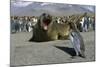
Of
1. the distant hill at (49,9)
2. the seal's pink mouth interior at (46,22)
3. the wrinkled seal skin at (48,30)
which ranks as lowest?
the wrinkled seal skin at (48,30)

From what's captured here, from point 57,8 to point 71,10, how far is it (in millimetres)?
196

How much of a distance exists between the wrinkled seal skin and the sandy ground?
6 cm

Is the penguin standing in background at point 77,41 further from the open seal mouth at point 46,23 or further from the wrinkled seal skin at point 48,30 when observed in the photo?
the open seal mouth at point 46,23

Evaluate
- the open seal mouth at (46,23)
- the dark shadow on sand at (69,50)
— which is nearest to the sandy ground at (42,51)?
the dark shadow on sand at (69,50)

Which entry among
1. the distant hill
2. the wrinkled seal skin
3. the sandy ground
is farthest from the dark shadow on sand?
the distant hill

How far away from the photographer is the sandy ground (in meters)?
2.38

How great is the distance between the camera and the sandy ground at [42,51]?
2.38 m

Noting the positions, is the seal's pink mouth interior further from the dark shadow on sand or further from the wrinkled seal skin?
the dark shadow on sand

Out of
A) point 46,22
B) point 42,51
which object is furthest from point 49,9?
point 42,51

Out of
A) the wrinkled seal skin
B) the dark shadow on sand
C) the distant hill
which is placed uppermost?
the distant hill

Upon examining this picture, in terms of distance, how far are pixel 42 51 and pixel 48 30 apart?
268 millimetres

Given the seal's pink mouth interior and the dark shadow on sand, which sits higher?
the seal's pink mouth interior

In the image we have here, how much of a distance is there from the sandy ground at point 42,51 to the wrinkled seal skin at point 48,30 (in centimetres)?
6
